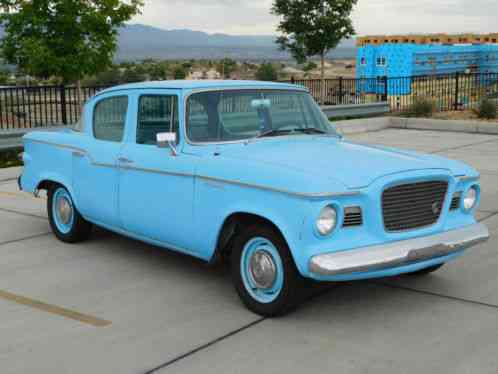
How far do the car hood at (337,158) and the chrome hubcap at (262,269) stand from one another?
0.66 meters

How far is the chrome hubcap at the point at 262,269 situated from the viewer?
5.16 meters

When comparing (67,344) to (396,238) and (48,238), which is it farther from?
(48,238)

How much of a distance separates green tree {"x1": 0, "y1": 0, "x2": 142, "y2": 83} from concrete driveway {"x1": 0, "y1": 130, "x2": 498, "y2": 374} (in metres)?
13.8

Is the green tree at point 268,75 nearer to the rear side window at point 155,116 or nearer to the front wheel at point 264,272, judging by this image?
the rear side window at point 155,116

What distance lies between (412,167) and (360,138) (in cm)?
1231

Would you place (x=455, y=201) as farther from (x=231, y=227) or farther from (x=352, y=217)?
(x=231, y=227)

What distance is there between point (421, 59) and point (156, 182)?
52145 millimetres

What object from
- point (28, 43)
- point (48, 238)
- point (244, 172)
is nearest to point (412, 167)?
point (244, 172)

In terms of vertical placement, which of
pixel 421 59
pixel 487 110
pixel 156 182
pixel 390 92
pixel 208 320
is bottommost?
pixel 208 320

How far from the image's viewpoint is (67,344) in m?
4.80

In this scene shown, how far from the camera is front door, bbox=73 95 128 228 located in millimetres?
6555

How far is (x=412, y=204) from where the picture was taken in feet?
17.0

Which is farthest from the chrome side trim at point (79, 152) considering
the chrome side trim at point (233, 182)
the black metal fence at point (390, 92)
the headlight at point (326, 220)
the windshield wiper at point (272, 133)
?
the black metal fence at point (390, 92)

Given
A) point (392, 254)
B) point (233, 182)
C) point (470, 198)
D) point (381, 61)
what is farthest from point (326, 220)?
point (381, 61)
